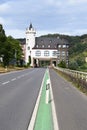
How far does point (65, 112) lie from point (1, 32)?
97.0m

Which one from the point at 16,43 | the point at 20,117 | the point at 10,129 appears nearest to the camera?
the point at 10,129

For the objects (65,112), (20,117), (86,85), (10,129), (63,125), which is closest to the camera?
(10,129)

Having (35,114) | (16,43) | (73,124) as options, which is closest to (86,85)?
(35,114)

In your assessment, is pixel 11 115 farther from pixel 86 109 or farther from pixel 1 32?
pixel 1 32

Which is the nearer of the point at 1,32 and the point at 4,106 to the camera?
the point at 4,106

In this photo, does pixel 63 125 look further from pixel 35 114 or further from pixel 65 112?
pixel 65 112

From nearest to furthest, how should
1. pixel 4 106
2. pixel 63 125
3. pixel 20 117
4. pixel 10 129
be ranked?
pixel 10 129 < pixel 63 125 < pixel 20 117 < pixel 4 106

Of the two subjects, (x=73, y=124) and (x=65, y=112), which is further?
(x=65, y=112)

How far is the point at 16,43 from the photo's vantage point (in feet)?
516

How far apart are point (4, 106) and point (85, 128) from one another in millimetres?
5606

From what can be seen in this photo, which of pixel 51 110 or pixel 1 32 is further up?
pixel 1 32

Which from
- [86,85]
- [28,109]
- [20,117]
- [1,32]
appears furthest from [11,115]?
[1,32]

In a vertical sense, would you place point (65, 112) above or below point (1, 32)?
below

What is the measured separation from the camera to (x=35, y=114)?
1352cm
